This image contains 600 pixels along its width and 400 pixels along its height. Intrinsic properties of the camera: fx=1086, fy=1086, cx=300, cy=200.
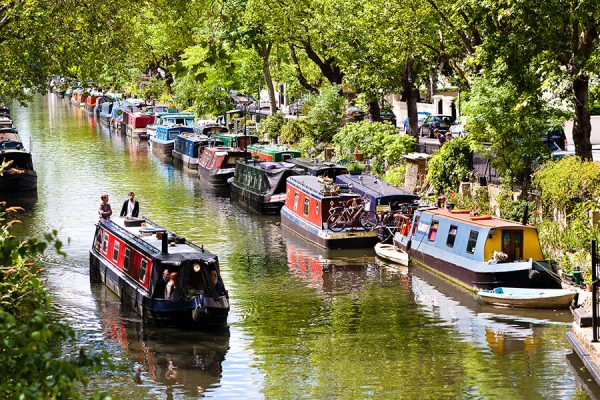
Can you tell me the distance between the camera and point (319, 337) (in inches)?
1027

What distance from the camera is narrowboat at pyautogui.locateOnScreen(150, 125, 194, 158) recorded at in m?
70.2

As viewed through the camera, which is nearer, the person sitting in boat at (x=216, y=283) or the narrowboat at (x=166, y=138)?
the person sitting in boat at (x=216, y=283)

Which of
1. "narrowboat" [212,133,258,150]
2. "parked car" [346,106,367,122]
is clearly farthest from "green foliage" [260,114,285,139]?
"parked car" [346,106,367,122]

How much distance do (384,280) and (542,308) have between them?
20.4ft

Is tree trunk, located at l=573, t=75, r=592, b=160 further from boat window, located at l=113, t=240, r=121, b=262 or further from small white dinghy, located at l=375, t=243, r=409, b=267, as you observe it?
boat window, located at l=113, t=240, r=121, b=262

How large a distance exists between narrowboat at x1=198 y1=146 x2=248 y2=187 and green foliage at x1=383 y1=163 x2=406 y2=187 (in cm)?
1145

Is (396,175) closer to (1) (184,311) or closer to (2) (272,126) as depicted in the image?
(1) (184,311)

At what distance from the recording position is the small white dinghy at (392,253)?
34750mm

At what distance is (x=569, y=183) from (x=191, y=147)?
3483cm

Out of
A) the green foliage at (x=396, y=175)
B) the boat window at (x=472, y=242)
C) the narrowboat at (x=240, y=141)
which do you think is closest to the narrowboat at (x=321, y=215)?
the green foliage at (x=396, y=175)

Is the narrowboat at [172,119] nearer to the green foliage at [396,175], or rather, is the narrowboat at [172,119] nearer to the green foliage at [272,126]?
the green foliage at [272,126]

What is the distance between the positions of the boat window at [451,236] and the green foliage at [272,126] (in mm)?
31907

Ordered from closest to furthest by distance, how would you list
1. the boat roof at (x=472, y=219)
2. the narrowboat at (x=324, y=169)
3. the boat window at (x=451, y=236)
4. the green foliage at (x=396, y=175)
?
1. the boat roof at (x=472, y=219)
2. the boat window at (x=451, y=236)
3. the green foliage at (x=396, y=175)
4. the narrowboat at (x=324, y=169)

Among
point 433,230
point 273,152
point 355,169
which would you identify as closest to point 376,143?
point 355,169
